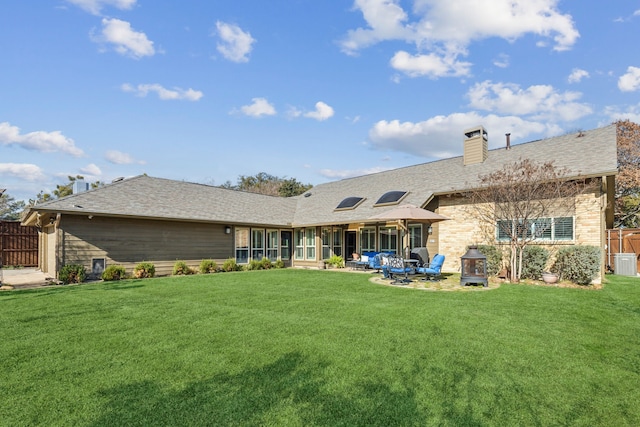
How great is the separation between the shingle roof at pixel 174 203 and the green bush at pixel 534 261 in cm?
1128

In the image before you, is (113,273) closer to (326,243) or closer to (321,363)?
(326,243)

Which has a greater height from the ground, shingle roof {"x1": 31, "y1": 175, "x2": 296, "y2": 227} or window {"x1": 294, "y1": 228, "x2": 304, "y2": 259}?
shingle roof {"x1": 31, "y1": 175, "x2": 296, "y2": 227}

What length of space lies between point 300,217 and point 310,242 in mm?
1653

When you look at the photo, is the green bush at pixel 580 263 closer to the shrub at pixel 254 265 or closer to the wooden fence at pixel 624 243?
the wooden fence at pixel 624 243

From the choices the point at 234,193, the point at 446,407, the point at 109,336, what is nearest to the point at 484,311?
the point at 446,407

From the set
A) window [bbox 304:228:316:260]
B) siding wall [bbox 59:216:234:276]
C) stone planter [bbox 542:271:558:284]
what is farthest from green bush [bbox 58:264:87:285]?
stone planter [bbox 542:271:558:284]

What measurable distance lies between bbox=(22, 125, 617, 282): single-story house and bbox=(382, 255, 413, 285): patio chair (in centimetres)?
302

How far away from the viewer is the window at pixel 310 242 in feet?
61.9

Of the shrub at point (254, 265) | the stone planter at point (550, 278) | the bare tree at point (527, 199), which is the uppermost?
the bare tree at point (527, 199)

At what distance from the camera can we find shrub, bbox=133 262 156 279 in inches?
534

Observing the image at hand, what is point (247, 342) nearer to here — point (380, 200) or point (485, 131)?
point (380, 200)

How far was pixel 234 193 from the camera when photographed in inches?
812

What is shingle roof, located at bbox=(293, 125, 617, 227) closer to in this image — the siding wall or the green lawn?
the siding wall

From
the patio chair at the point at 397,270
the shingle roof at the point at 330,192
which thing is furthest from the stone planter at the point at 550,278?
the patio chair at the point at 397,270
